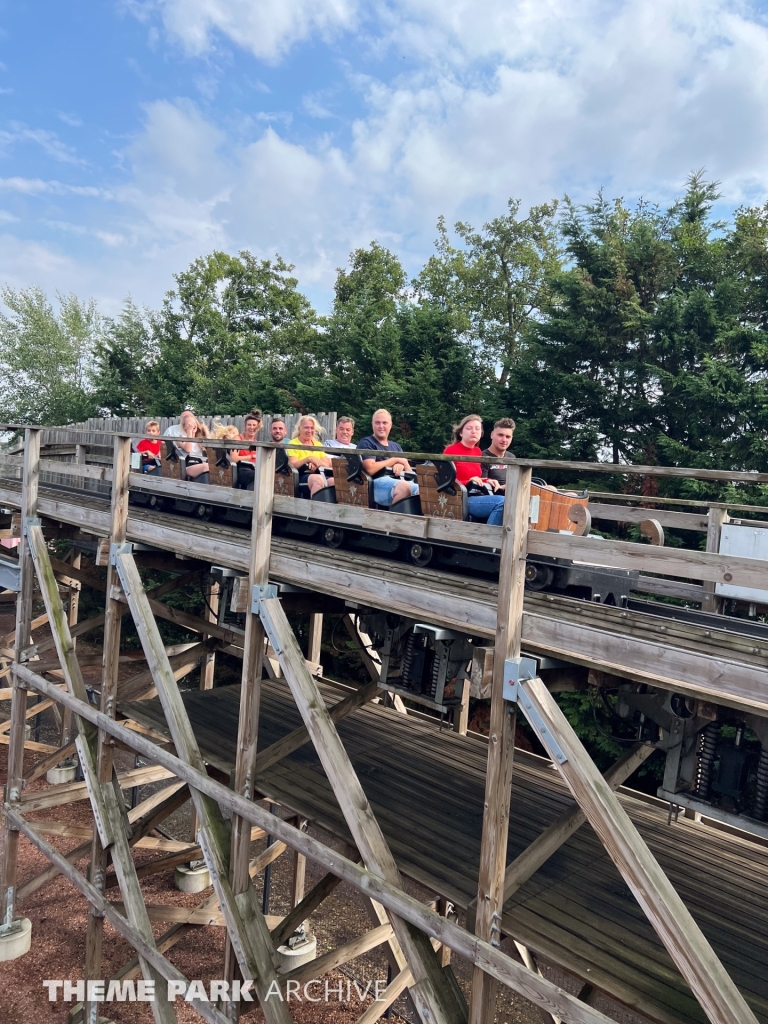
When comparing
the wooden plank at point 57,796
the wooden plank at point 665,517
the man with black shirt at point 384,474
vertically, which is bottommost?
the wooden plank at point 57,796

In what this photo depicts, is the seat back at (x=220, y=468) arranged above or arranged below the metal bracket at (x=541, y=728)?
above

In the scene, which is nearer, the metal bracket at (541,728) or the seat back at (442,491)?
the metal bracket at (541,728)

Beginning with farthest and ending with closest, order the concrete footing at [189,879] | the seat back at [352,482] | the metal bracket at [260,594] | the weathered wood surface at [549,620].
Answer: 1. the concrete footing at [189,879]
2. the seat back at [352,482]
3. the metal bracket at [260,594]
4. the weathered wood surface at [549,620]

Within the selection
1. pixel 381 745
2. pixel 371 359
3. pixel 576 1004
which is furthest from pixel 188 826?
pixel 371 359

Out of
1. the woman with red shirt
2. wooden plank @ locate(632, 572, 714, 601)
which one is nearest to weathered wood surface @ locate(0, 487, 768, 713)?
the woman with red shirt

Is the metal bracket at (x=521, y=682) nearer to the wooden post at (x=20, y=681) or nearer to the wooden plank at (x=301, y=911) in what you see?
the wooden plank at (x=301, y=911)

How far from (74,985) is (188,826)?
4.41 m

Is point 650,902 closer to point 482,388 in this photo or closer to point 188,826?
point 188,826

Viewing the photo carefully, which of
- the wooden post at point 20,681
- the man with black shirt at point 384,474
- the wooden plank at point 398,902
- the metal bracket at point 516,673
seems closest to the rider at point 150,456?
the wooden post at point 20,681

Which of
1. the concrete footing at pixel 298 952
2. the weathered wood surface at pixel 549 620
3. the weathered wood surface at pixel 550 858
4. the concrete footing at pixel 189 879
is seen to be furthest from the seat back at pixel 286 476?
the concrete footing at pixel 189 879

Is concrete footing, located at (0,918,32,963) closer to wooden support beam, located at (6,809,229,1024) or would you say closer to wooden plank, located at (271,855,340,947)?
wooden support beam, located at (6,809,229,1024)

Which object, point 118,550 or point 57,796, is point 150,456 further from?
point 57,796

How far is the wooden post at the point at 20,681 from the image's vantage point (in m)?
7.97

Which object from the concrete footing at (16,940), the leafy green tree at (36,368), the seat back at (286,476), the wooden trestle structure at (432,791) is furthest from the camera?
the leafy green tree at (36,368)
